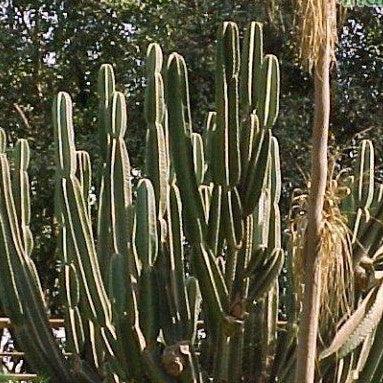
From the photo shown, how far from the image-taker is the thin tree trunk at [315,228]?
3.47m

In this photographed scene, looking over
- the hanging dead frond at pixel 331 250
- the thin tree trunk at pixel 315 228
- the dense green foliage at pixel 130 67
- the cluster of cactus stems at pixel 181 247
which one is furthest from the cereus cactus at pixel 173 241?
the dense green foliage at pixel 130 67

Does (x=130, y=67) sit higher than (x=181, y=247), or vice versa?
(x=130, y=67)

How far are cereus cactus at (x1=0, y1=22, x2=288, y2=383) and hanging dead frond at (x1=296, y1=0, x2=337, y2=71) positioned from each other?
2.54 feet

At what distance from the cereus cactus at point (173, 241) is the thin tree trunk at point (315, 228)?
70cm

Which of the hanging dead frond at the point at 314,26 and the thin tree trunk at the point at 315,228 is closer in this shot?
the hanging dead frond at the point at 314,26

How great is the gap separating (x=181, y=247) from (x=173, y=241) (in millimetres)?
49

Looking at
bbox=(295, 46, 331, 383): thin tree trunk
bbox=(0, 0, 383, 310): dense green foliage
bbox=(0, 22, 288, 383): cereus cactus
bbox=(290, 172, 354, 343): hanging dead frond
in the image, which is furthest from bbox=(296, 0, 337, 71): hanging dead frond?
bbox=(0, 0, 383, 310): dense green foliage

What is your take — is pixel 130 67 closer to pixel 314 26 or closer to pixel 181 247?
pixel 181 247

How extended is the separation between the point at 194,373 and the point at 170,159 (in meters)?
0.93

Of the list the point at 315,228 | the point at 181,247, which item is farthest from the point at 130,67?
the point at 315,228

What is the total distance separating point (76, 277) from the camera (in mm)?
4750

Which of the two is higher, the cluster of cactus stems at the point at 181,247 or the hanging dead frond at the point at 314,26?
the hanging dead frond at the point at 314,26

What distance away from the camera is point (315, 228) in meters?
3.46

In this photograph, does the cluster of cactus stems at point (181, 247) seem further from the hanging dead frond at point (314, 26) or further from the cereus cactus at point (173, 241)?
the hanging dead frond at point (314, 26)
